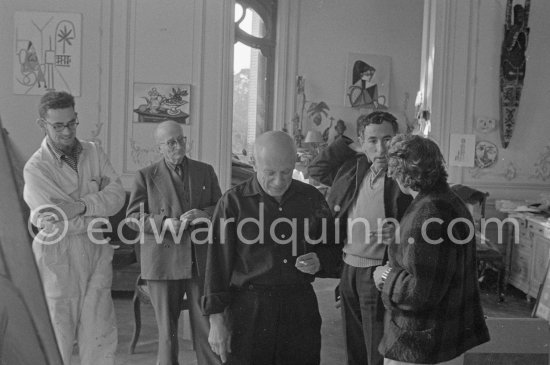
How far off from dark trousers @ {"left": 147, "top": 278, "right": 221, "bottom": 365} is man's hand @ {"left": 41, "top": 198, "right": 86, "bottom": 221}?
0.69 m

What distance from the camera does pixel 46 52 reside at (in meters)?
4.70

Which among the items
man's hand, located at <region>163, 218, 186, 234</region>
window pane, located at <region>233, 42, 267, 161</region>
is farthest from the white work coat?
window pane, located at <region>233, 42, 267, 161</region>

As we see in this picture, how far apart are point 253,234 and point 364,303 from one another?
0.81 meters

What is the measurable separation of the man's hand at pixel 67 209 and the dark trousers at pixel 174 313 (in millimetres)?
687

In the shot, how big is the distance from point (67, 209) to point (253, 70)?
251 inches

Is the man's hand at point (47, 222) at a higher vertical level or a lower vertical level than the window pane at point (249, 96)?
lower

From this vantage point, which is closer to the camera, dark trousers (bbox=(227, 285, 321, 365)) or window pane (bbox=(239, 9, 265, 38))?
dark trousers (bbox=(227, 285, 321, 365))

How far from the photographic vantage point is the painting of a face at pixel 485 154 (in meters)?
5.38

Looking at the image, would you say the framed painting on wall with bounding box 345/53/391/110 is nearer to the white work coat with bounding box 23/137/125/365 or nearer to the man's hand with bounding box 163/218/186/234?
the man's hand with bounding box 163/218/186/234

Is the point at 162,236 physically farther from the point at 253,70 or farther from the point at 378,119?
the point at 253,70

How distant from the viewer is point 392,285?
1.80m

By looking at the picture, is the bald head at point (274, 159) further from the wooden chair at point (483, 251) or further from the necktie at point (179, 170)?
the wooden chair at point (483, 251)

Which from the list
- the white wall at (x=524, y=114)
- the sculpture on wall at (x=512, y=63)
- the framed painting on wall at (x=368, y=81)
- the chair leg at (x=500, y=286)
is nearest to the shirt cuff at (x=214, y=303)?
the chair leg at (x=500, y=286)

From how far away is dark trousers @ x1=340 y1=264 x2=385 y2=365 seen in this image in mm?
2529
